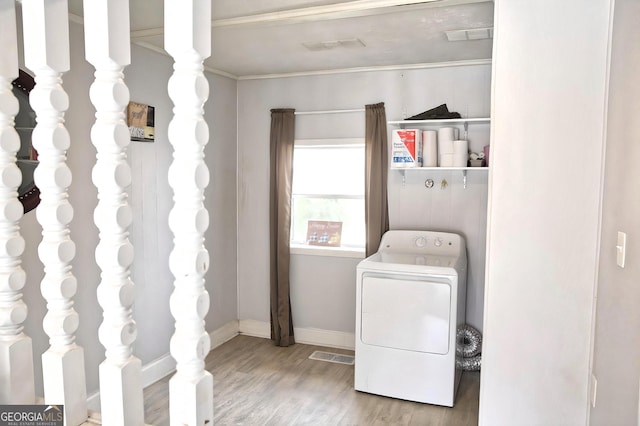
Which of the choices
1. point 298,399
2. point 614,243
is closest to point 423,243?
point 298,399

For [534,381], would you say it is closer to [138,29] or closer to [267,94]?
[138,29]

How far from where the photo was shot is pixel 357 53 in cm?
357

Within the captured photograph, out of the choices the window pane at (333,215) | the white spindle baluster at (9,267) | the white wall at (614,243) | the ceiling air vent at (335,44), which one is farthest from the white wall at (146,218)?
the white wall at (614,243)

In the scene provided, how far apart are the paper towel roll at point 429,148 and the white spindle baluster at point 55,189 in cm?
296

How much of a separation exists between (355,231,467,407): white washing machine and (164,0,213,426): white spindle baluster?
7.71 ft

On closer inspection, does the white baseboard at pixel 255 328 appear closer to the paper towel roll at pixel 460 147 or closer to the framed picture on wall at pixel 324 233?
the framed picture on wall at pixel 324 233

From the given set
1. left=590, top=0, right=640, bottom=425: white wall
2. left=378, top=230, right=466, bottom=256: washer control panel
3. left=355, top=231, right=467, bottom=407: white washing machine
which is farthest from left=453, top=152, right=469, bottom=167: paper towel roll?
left=590, top=0, right=640, bottom=425: white wall

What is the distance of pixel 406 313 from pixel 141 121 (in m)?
2.35

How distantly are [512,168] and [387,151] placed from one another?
1.96 meters

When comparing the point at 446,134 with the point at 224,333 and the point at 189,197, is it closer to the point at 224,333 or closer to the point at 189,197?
the point at 224,333

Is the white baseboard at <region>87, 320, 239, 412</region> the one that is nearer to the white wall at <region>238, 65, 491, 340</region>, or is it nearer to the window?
the white wall at <region>238, 65, 491, 340</region>

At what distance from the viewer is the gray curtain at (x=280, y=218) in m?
4.36

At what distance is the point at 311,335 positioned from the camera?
4457 millimetres

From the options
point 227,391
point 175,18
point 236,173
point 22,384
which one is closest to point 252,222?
point 236,173
